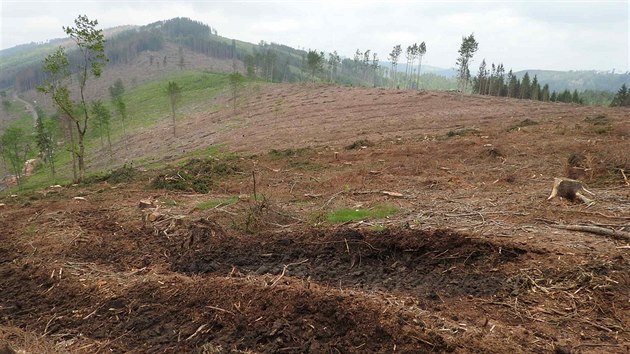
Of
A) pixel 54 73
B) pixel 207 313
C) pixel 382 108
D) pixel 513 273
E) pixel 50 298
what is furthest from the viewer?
pixel 382 108

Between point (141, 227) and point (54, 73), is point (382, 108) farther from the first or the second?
point (141, 227)

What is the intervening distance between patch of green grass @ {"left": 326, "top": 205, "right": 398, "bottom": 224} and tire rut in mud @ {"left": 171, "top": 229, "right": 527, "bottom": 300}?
92 cm

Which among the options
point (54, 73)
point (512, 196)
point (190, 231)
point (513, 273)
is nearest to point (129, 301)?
point (190, 231)

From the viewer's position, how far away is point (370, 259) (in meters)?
7.12

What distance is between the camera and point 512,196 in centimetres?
934

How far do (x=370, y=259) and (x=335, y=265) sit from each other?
0.67m

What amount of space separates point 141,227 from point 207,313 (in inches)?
175

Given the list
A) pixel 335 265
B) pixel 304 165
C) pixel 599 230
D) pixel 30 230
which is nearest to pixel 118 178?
pixel 30 230

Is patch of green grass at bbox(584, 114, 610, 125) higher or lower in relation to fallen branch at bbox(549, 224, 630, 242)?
higher

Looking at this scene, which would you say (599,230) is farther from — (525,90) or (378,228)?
(525,90)

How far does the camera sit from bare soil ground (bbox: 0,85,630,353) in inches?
198

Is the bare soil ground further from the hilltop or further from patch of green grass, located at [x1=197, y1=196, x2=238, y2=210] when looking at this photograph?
patch of green grass, located at [x1=197, y1=196, x2=238, y2=210]

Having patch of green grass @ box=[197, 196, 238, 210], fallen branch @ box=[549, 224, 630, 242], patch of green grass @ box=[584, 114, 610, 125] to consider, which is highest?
patch of green grass @ box=[584, 114, 610, 125]

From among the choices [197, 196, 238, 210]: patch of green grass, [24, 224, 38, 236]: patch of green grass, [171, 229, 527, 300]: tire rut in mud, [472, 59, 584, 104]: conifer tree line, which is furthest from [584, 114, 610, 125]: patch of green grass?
[472, 59, 584, 104]: conifer tree line
